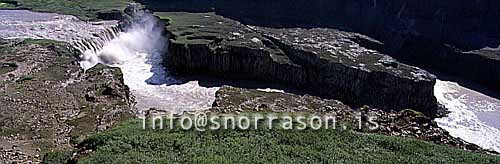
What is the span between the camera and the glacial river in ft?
170

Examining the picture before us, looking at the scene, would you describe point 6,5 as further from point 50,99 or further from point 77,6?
point 50,99

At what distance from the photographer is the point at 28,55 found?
62.1 metres

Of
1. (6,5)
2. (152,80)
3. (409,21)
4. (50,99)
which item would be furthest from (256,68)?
(6,5)

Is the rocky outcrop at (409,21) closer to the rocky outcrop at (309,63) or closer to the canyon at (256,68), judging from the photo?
the canyon at (256,68)

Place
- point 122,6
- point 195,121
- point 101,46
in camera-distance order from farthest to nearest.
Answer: point 122,6 → point 101,46 → point 195,121

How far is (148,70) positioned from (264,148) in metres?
36.6

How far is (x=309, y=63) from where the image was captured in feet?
200

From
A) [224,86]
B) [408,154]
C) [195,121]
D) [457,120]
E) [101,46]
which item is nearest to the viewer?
[408,154]

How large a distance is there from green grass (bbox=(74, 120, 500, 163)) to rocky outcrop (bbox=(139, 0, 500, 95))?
38.5m

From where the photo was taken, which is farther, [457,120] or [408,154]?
[457,120]

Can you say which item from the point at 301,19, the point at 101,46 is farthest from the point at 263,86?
the point at 301,19

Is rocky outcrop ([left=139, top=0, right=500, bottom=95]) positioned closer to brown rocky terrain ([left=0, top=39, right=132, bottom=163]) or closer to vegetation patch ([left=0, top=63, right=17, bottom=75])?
brown rocky terrain ([left=0, top=39, right=132, bottom=163])

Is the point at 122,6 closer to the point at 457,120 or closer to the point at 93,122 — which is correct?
the point at 93,122

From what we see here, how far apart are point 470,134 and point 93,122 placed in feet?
108
